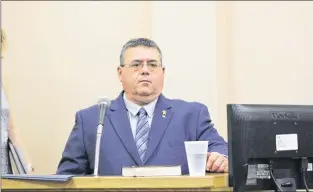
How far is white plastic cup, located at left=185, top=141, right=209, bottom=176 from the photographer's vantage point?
1609 mm

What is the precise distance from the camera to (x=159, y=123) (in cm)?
234

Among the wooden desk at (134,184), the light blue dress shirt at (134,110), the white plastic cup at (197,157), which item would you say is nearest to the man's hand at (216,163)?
the white plastic cup at (197,157)

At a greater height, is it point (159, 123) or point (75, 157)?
point (159, 123)

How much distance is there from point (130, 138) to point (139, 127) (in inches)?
3.4

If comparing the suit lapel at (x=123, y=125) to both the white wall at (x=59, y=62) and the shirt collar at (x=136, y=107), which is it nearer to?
the shirt collar at (x=136, y=107)

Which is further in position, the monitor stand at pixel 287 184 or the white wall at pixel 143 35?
the white wall at pixel 143 35

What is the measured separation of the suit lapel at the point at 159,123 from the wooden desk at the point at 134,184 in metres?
0.75

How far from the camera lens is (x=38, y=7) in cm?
350

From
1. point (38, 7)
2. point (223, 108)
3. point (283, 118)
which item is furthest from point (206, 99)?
point (283, 118)

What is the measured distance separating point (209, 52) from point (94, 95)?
825 mm

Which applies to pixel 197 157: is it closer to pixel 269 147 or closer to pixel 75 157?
pixel 269 147

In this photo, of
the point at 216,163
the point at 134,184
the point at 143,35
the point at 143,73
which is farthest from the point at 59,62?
the point at 134,184

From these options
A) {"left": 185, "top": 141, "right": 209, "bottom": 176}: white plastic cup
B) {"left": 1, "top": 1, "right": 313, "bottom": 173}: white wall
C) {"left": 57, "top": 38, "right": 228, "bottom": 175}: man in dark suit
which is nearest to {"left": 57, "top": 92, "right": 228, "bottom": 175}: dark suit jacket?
{"left": 57, "top": 38, "right": 228, "bottom": 175}: man in dark suit

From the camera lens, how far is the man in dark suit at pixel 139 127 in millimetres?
2236
